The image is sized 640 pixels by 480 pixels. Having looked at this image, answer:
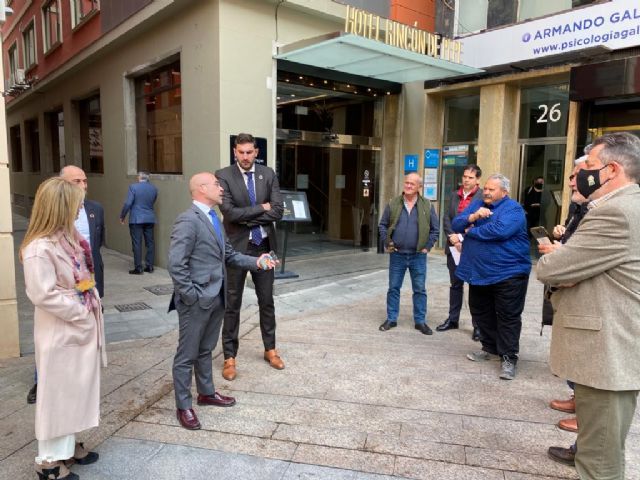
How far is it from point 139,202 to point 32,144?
46.0 ft

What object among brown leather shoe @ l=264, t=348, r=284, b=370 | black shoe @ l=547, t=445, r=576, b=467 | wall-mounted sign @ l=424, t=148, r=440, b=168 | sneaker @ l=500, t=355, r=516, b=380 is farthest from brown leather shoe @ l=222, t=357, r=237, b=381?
wall-mounted sign @ l=424, t=148, r=440, b=168

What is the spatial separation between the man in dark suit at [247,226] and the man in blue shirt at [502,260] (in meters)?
1.78

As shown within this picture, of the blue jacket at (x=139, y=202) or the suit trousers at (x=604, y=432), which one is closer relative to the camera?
the suit trousers at (x=604, y=432)

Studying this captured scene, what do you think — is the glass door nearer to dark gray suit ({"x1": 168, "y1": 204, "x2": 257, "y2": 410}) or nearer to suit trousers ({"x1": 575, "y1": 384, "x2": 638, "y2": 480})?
suit trousers ({"x1": 575, "y1": 384, "x2": 638, "y2": 480})

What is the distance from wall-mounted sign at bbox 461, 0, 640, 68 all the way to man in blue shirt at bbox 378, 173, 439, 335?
14.9ft

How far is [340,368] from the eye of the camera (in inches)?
175

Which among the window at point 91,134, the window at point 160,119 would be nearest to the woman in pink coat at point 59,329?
the window at point 160,119

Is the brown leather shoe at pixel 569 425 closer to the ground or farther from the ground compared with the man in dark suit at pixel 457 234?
closer to the ground

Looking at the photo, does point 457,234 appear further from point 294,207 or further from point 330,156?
point 330,156

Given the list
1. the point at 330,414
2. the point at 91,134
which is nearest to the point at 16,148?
the point at 91,134

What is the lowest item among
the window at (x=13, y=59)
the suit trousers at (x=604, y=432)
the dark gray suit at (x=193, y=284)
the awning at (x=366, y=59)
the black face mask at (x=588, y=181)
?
the suit trousers at (x=604, y=432)

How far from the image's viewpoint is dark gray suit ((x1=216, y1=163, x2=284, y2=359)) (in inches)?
167

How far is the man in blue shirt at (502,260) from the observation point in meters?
4.23

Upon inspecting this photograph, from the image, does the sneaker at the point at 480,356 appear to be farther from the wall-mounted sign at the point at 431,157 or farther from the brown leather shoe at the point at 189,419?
the wall-mounted sign at the point at 431,157
